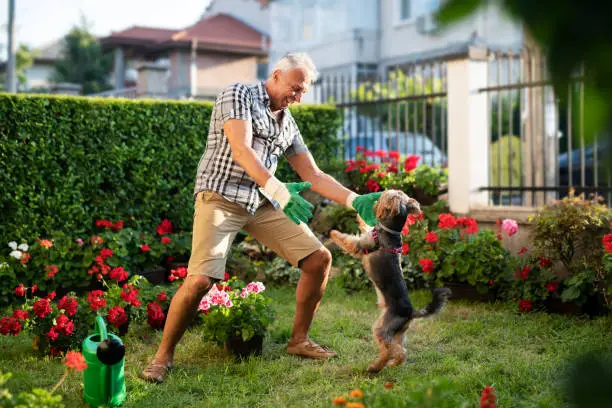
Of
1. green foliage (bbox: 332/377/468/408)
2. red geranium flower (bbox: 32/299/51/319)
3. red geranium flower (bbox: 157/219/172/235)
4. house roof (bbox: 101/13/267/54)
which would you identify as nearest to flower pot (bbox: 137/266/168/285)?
red geranium flower (bbox: 157/219/172/235)

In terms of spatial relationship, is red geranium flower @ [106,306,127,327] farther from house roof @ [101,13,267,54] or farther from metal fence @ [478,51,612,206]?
house roof @ [101,13,267,54]

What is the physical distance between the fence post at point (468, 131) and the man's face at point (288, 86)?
4039mm

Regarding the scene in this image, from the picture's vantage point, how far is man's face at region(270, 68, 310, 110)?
4.32 meters

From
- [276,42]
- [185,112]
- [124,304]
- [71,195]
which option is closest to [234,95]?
[124,304]

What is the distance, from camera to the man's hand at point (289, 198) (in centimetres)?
402

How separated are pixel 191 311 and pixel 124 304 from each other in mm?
1121

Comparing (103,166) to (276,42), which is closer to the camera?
(103,166)

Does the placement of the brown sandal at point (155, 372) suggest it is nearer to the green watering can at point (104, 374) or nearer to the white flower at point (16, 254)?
the green watering can at point (104, 374)

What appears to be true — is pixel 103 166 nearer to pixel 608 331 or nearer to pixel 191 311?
pixel 191 311

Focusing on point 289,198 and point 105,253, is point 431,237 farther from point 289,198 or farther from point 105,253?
point 105,253

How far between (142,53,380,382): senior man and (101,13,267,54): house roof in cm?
2535

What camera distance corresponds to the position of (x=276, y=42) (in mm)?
27141

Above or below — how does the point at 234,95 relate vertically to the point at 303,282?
above

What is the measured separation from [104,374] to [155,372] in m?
0.61
